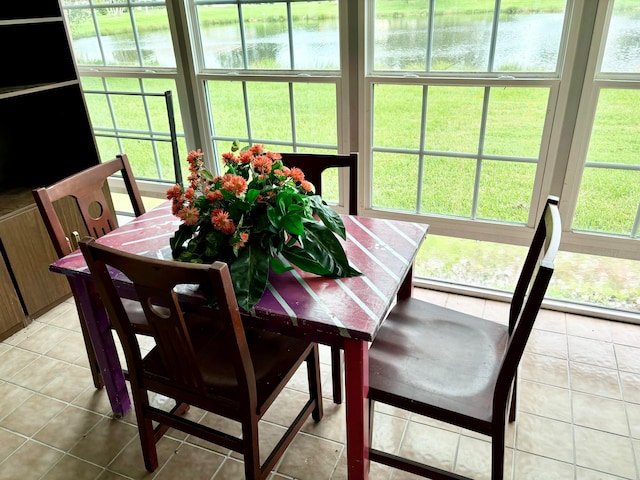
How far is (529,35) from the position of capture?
1976 mm

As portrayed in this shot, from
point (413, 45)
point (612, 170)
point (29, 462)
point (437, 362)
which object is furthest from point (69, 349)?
point (612, 170)

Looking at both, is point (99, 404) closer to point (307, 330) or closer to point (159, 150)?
point (307, 330)

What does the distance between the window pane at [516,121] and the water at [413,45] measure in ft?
0.35

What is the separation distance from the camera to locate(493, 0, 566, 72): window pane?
6.31 ft

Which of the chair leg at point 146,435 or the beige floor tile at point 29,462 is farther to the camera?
the beige floor tile at point 29,462

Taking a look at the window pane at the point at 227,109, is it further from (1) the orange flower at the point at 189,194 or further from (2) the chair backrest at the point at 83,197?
(1) the orange flower at the point at 189,194

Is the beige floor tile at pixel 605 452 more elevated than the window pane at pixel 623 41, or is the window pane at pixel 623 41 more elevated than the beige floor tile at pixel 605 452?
the window pane at pixel 623 41

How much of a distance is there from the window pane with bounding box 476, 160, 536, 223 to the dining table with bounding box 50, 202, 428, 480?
2.49 feet

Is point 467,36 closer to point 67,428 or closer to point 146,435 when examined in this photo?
point 146,435

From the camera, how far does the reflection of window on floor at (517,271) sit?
248 cm

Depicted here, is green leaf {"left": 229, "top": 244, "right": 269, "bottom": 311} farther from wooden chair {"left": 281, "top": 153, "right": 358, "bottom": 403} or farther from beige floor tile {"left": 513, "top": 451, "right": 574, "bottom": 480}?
beige floor tile {"left": 513, "top": 451, "right": 574, "bottom": 480}

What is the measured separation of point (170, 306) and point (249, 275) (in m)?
0.22

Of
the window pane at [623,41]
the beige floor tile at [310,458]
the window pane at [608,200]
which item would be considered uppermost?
the window pane at [623,41]

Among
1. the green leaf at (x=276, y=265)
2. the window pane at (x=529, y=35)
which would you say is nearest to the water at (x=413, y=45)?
the window pane at (x=529, y=35)
